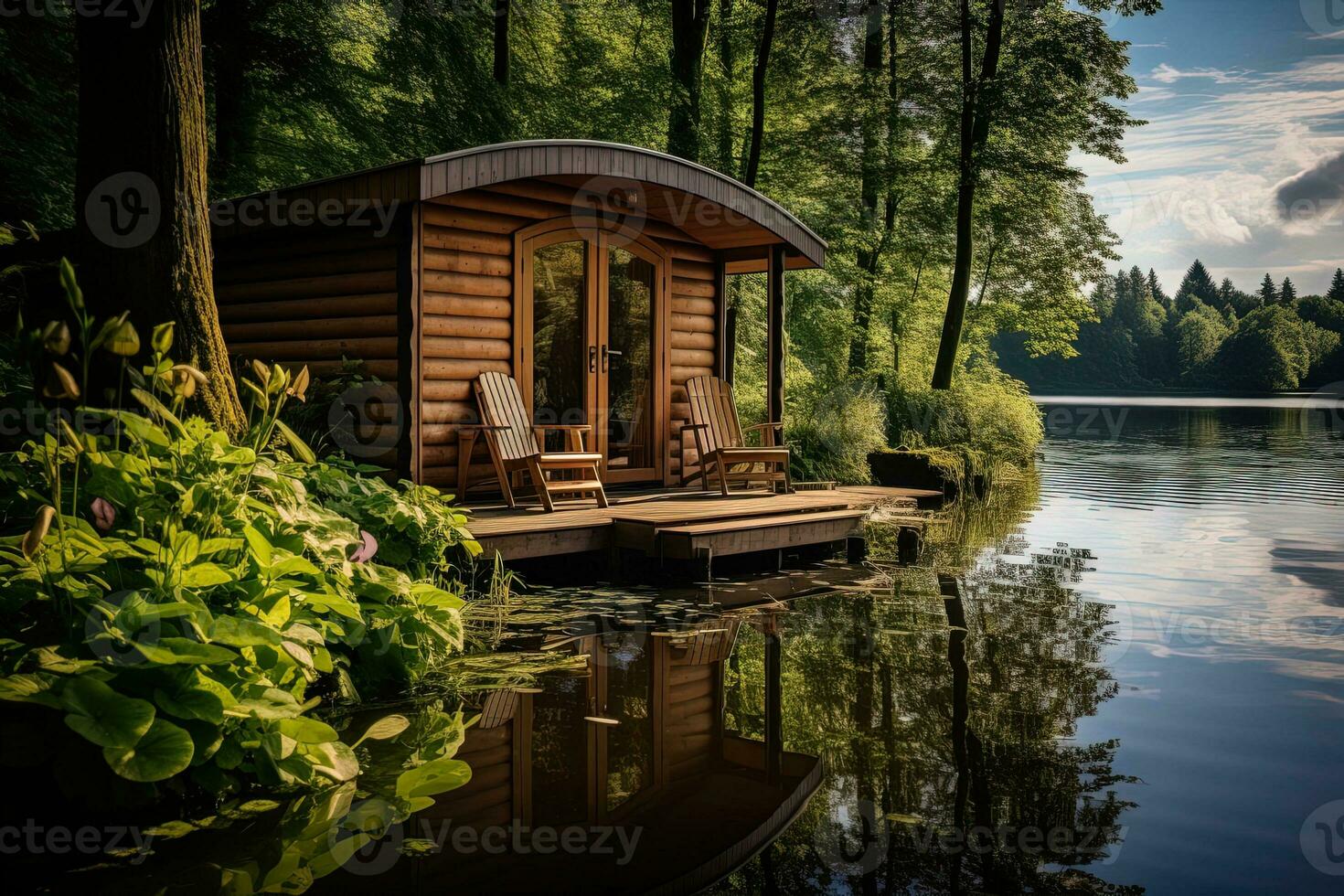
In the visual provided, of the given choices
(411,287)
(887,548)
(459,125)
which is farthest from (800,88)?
(411,287)

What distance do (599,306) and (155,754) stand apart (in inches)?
261

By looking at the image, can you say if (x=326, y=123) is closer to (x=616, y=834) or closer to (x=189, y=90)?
(x=189, y=90)

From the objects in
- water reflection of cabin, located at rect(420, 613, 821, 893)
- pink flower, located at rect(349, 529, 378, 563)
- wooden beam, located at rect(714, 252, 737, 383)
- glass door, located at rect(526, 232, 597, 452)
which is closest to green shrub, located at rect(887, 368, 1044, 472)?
wooden beam, located at rect(714, 252, 737, 383)

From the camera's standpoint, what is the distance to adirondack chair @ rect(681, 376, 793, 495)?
8734 millimetres

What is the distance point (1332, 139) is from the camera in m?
36.1

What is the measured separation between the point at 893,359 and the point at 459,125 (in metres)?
12.4

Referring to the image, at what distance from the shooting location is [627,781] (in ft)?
10.6

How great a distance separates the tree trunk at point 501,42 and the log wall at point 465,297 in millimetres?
8567

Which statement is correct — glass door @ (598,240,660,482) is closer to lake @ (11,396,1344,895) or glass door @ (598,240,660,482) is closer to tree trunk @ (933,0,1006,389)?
lake @ (11,396,1344,895)

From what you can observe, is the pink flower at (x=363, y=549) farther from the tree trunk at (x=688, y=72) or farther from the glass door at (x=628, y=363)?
the tree trunk at (x=688, y=72)

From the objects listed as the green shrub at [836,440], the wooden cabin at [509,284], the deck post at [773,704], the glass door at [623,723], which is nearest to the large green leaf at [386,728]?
the glass door at [623,723]

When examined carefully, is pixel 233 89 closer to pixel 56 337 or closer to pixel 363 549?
pixel 363 549

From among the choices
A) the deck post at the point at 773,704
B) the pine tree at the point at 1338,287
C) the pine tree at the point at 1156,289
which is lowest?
the deck post at the point at 773,704

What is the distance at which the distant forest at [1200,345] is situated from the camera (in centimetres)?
6481
